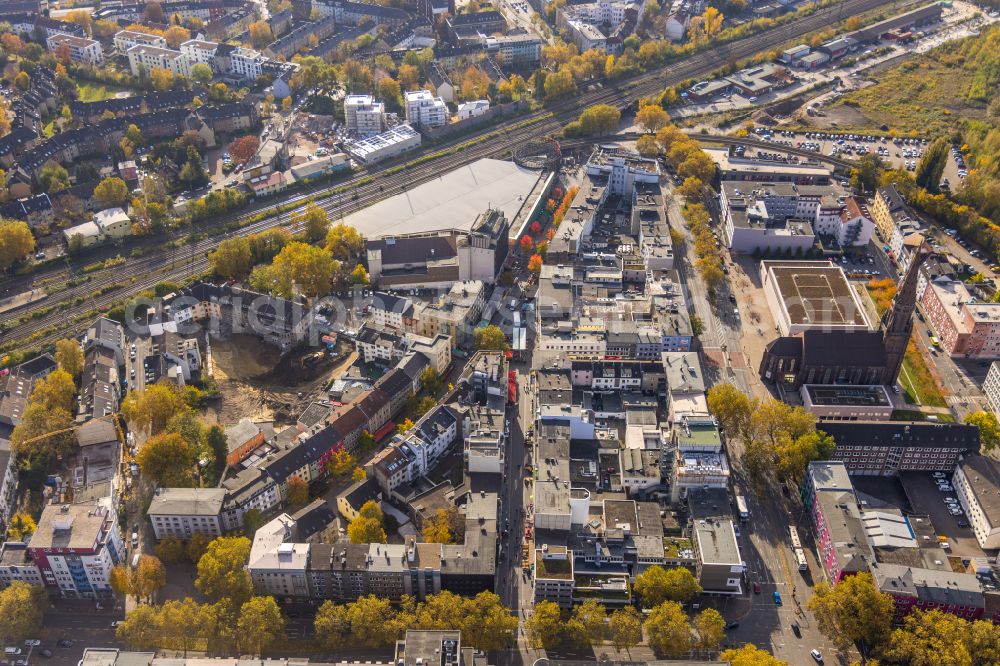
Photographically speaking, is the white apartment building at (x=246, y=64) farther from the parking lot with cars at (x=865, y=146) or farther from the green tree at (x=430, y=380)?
the green tree at (x=430, y=380)

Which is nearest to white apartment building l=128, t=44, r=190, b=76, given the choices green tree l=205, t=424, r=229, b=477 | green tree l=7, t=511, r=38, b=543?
green tree l=205, t=424, r=229, b=477

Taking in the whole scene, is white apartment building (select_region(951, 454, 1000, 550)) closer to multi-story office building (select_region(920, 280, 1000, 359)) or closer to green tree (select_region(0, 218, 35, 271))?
multi-story office building (select_region(920, 280, 1000, 359))

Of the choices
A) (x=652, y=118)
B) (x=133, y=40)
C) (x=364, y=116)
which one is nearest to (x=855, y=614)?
(x=652, y=118)

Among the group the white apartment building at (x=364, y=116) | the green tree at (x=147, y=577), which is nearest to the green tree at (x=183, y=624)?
the green tree at (x=147, y=577)

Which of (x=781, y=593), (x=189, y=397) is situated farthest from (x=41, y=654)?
(x=781, y=593)

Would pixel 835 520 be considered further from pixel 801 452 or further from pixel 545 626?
pixel 545 626

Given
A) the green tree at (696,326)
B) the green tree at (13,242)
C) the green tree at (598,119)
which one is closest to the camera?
the green tree at (696,326)
